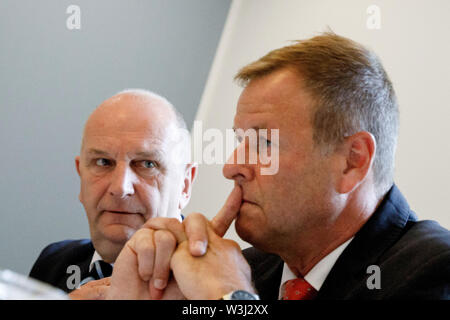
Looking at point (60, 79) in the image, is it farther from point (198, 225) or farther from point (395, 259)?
point (395, 259)

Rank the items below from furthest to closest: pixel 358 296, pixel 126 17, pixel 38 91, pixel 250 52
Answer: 1. pixel 250 52
2. pixel 126 17
3. pixel 38 91
4. pixel 358 296

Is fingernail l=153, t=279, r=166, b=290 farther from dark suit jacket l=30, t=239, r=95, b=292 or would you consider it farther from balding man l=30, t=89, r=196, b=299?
dark suit jacket l=30, t=239, r=95, b=292

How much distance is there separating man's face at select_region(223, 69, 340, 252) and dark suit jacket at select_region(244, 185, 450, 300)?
0.35ft

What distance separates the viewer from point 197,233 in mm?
1041

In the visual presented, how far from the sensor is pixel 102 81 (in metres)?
2.34

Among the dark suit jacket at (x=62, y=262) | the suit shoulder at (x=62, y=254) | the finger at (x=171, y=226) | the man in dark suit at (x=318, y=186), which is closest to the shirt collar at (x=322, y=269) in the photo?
the man in dark suit at (x=318, y=186)

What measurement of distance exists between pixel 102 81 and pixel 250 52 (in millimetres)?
736

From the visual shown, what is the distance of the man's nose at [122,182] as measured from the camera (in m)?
1.52

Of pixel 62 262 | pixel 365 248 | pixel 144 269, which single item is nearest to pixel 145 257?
pixel 144 269

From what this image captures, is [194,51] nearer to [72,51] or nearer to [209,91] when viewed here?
[209,91]

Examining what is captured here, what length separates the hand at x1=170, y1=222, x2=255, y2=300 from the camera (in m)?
0.91

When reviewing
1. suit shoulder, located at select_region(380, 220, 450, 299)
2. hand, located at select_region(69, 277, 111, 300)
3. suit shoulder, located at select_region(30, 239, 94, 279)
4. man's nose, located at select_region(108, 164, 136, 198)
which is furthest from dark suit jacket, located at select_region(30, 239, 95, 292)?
suit shoulder, located at select_region(380, 220, 450, 299)

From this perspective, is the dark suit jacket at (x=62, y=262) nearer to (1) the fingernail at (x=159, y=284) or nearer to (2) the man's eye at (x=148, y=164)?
(2) the man's eye at (x=148, y=164)

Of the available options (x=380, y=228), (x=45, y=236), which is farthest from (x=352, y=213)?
(x=45, y=236)
